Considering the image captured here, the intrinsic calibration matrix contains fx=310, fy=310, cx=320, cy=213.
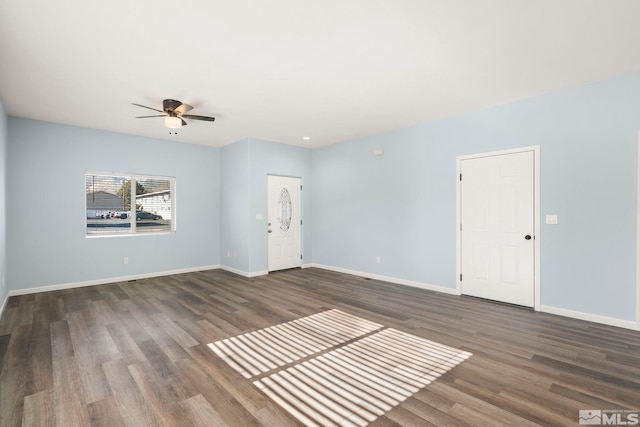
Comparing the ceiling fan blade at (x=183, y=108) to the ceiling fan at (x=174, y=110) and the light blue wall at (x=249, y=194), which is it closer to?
the ceiling fan at (x=174, y=110)

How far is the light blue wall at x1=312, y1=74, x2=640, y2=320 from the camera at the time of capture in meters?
3.38

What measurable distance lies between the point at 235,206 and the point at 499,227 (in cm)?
483

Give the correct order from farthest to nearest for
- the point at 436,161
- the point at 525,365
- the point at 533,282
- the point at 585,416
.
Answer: the point at 436,161 < the point at 533,282 < the point at 525,365 < the point at 585,416

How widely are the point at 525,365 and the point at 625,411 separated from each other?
2.10ft

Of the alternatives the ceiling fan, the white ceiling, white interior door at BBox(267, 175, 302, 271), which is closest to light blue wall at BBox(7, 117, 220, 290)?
the white ceiling

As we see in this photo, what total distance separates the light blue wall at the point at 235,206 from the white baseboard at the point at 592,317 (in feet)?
16.1

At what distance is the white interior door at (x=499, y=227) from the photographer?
4062 mm

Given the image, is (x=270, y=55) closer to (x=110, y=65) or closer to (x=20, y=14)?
(x=110, y=65)

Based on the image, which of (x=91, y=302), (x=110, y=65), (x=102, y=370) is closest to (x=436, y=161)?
(x=110, y=65)

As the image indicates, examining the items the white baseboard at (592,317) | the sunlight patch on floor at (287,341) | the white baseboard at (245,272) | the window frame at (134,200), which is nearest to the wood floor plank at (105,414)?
the sunlight patch on floor at (287,341)

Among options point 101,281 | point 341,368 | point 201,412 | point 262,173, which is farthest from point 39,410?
point 262,173

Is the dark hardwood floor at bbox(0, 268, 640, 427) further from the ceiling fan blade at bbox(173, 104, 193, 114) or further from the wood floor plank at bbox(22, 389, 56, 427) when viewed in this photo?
the ceiling fan blade at bbox(173, 104, 193, 114)

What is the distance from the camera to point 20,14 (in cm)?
230

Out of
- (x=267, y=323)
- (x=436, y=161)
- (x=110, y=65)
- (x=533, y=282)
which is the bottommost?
(x=267, y=323)
